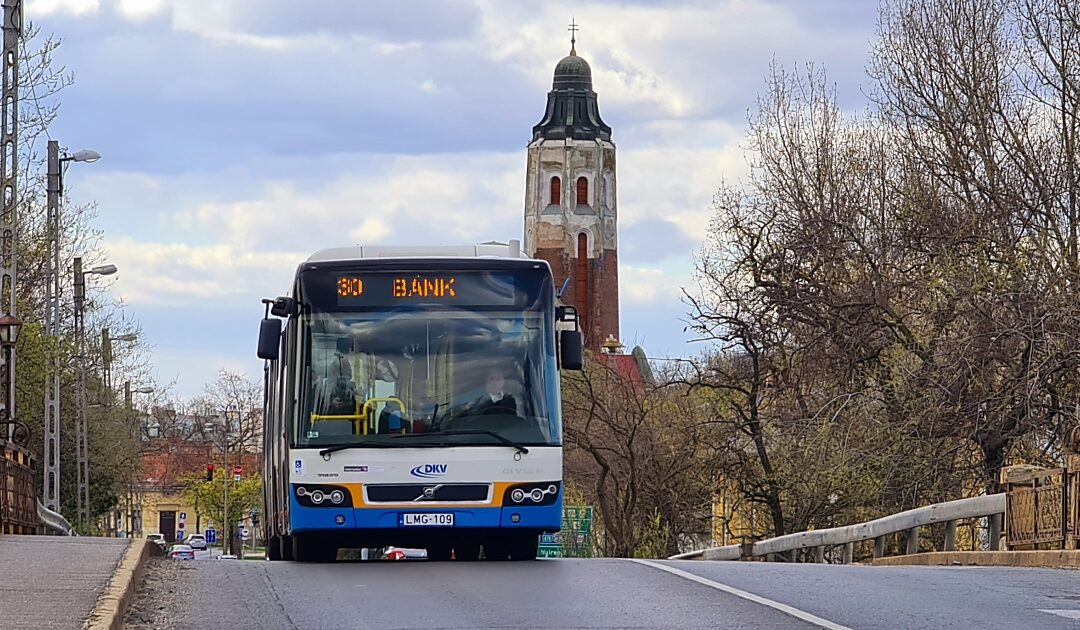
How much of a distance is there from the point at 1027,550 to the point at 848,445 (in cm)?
1491

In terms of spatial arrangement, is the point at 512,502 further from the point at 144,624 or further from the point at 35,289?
the point at 35,289

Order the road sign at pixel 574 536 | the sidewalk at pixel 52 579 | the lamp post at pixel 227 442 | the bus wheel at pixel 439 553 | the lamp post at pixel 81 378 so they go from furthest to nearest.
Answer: the lamp post at pixel 227 442 < the lamp post at pixel 81 378 < the road sign at pixel 574 536 < the bus wheel at pixel 439 553 < the sidewalk at pixel 52 579

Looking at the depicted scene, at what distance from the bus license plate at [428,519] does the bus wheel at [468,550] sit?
144 cm

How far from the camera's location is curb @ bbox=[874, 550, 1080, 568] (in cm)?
1984

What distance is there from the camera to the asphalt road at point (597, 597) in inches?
466

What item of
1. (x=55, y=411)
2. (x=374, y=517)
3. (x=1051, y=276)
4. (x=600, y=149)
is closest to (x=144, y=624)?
(x=374, y=517)

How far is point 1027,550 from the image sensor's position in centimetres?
2172

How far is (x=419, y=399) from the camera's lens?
60.5 feet

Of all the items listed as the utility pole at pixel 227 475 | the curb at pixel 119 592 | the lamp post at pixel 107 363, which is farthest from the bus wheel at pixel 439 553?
the utility pole at pixel 227 475

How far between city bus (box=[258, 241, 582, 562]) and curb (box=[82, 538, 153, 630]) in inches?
81.1

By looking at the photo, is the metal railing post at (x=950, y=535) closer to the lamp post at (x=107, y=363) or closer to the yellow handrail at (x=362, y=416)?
the yellow handrail at (x=362, y=416)

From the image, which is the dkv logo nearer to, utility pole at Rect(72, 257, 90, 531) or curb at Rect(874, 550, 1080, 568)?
curb at Rect(874, 550, 1080, 568)

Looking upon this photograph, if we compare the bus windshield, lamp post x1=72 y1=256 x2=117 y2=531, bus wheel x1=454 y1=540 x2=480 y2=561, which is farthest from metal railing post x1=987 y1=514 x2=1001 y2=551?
lamp post x1=72 y1=256 x2=117 y2=531

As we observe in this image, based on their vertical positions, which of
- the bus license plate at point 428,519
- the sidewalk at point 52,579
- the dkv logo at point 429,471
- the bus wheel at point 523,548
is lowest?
the bus wheel at point 523,548
